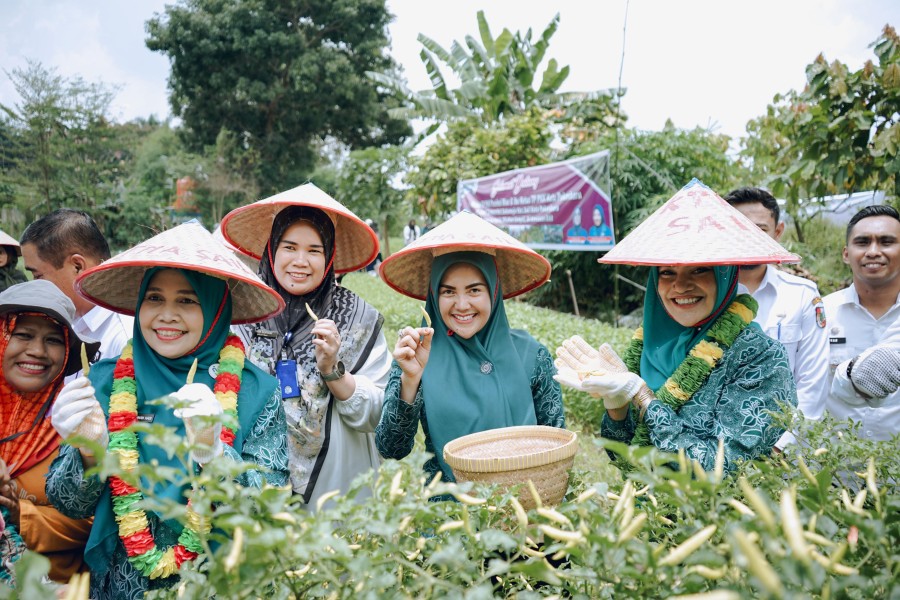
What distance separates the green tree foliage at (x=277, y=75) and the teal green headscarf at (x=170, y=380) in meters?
22.2

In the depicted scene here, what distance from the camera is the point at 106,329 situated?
2.88 metres

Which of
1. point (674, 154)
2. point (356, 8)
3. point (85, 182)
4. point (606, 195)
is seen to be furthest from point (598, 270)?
point (356, 8)

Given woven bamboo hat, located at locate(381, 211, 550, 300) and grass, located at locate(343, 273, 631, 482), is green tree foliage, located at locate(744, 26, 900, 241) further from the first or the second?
woven bamboo hat, located at locate(381, 211, 550, 300)

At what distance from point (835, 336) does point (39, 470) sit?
3.52m

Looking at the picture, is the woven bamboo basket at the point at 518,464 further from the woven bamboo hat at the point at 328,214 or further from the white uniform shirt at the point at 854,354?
the white uniform shirt at the point at 854,354

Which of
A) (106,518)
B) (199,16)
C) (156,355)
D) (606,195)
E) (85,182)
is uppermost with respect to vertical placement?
(199,16)

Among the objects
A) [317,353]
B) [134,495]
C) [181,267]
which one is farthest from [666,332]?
[134,495]

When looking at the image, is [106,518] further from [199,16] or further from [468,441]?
[199,16]

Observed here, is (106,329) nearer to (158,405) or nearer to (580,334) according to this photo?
(158,405)

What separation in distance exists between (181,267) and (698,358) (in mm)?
1692

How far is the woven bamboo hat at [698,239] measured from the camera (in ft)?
6.24

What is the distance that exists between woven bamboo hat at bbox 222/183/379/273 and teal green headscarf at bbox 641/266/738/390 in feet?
4.02

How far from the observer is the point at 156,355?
6.56 ft

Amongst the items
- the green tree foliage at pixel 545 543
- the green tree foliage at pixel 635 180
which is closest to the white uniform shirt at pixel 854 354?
the green tree foliage at pixel 545 543
